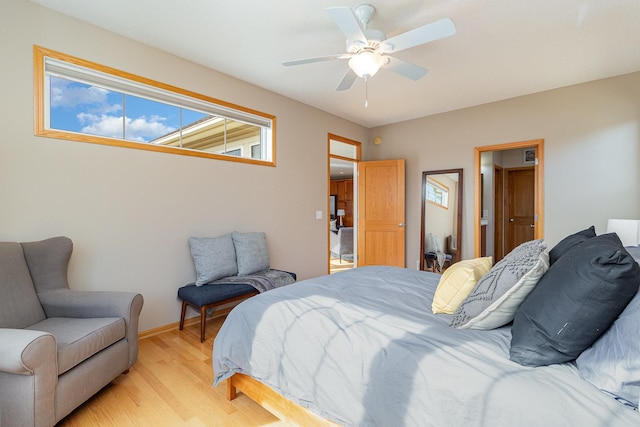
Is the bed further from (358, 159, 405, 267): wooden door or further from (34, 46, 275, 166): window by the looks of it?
(358, 159, 405, 267): wooden door

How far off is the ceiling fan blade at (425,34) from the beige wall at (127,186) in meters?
2.08

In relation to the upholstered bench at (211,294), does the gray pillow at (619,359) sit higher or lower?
higher

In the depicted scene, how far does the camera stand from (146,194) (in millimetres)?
2779

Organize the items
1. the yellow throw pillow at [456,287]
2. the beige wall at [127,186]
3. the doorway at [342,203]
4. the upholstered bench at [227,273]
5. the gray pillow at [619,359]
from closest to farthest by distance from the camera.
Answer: the gray pillow at [619,359] → the yellow throw pillow at [456,287] → the beige wall at [127,186] → the upholstered bench at [227,273] → the doorway at [342,203]

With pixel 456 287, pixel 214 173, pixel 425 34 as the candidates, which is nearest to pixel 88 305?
pixel 214 173

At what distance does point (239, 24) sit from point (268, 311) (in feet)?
7.49

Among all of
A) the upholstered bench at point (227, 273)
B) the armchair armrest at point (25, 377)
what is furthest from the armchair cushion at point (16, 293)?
the upholstered bench at point (227, 273)

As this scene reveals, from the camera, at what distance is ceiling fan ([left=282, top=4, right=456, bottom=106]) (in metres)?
1.85

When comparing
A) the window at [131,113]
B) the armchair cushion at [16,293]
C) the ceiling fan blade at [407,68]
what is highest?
the ceiling fan blade at [407,68]

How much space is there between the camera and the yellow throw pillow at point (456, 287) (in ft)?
4.92

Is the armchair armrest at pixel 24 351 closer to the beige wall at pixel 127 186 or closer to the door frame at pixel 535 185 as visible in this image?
the beige wall at pixel 127 186

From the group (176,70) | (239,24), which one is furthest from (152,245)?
(239,24)

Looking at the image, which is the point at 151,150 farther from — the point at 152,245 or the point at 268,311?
the point at 268,311

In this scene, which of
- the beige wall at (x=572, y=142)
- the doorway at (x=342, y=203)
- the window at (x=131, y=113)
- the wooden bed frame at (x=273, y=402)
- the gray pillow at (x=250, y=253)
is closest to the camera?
the wooden bed frame at (x=273, y=402)
